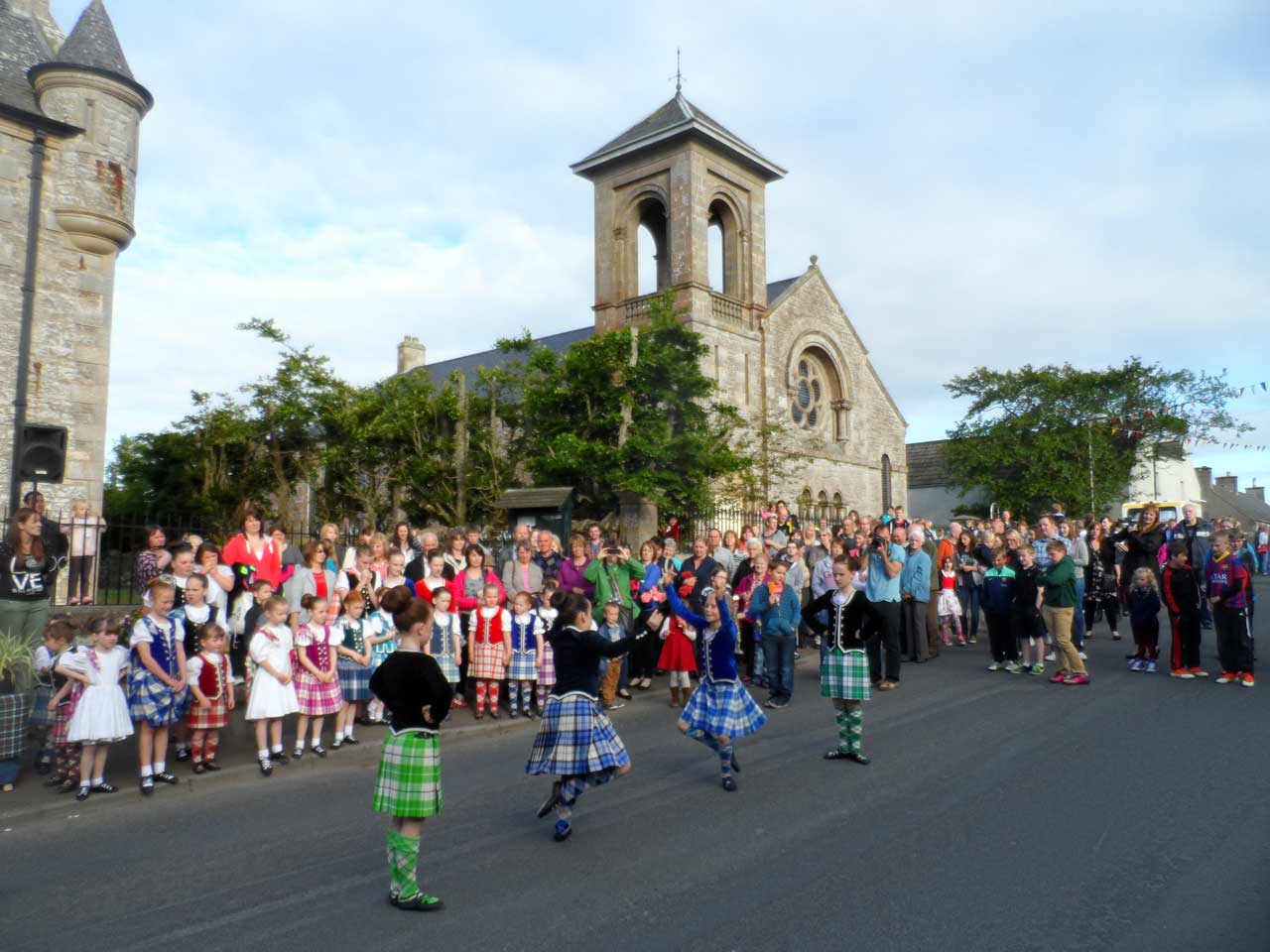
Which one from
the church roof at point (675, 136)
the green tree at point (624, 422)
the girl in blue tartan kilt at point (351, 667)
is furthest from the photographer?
the church roof at point (675, 136)

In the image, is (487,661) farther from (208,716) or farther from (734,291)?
(734,291)

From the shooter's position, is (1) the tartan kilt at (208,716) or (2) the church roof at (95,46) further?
(2) the church roof at (95,46)

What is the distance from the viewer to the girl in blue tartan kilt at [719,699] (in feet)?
23.1

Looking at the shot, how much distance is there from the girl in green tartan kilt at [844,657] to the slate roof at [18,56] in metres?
14.6

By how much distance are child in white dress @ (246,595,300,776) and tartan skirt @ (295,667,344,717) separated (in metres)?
0.13

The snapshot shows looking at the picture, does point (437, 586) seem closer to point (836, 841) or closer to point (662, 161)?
point (836, 841)

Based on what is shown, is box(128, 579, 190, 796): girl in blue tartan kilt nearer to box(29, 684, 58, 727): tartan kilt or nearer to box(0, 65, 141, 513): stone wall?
box(29, 684, 58, 727): tartan kilt

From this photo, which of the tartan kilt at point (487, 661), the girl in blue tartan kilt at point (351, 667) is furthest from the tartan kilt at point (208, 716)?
the tartan kilt at point (487, 661)

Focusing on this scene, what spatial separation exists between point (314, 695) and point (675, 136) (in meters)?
26.9

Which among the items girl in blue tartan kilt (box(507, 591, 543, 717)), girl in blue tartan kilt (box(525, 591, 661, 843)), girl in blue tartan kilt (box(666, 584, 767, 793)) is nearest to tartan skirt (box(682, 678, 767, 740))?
girl in blue tartan kilt (box(666, 584, 767, 793))

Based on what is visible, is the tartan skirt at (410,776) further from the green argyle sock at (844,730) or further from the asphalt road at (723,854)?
the green argyle sock at (844,730)

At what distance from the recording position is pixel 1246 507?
72.7 meters

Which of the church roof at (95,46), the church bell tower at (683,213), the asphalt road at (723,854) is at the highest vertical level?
the church bell tower at (683,213)

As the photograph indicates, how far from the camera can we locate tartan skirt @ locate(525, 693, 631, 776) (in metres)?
5.86
